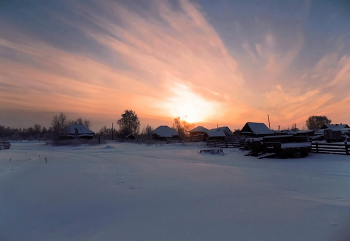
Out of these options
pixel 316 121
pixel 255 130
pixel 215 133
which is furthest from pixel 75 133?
pixel 316 121

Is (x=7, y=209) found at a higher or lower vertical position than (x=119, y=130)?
lower

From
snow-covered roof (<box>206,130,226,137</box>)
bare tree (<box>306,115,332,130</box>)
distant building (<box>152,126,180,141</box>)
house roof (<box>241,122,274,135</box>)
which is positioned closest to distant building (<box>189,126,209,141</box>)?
snow-covered roof (<box>206,130,226,137</box>)

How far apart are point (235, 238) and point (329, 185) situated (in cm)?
583

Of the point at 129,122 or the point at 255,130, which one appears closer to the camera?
the point at 255,130

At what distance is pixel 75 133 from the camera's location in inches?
2625

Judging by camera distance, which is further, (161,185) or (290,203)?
(161,185)

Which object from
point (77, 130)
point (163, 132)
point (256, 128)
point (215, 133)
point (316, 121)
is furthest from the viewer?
point (316, 121)

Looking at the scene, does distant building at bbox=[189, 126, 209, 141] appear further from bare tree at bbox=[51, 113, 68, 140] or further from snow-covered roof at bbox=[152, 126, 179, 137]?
bare tree at bbox=[51, 113, 68, 140]

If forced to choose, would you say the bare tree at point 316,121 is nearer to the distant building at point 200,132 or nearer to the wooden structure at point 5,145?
the distant building at point 200,132

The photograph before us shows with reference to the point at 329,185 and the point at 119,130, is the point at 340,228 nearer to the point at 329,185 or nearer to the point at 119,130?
the point at 329,185

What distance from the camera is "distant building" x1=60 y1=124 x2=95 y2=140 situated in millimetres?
61906

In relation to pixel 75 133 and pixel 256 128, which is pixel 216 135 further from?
pixel 75 133

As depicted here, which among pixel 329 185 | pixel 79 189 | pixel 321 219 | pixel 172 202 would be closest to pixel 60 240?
pixel 172 202

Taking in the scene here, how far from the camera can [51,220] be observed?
5.17 meters
